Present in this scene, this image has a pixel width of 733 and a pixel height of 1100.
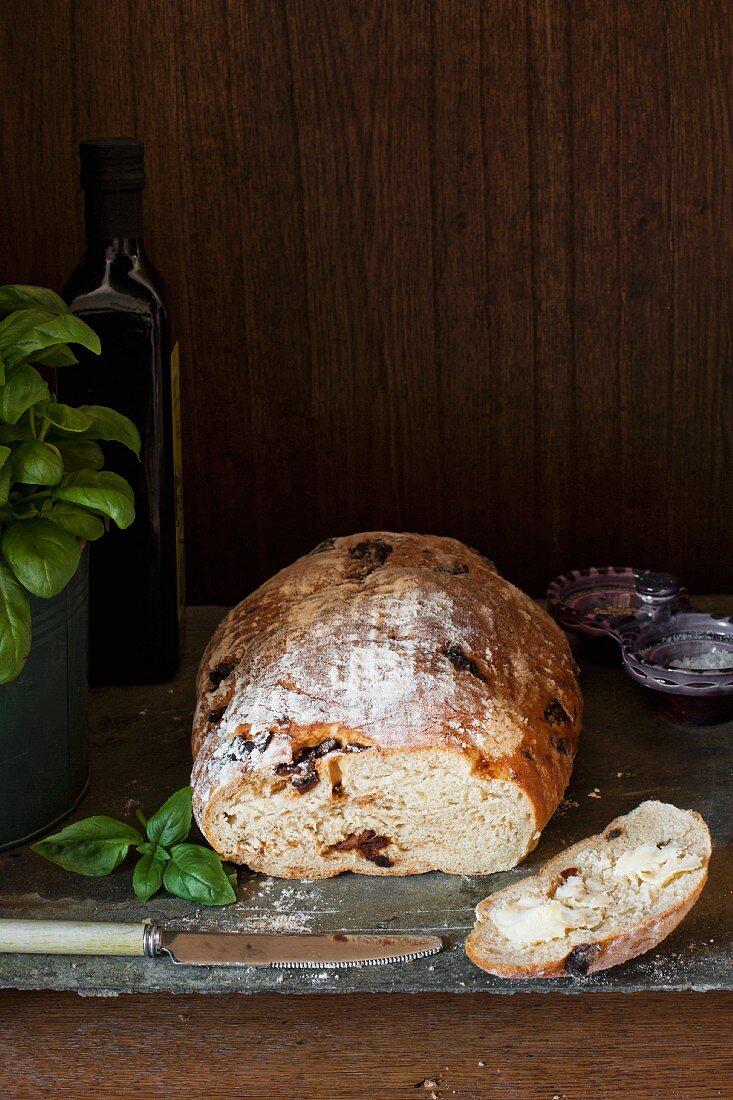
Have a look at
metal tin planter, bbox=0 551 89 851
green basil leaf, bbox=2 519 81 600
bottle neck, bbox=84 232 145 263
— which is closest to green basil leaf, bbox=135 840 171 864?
metal tin planter, bbox=0 551 89 851

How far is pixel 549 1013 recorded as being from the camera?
1.04 m

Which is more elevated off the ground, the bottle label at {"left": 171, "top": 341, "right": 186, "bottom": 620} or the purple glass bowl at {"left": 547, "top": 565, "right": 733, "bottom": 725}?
the bottle label at {"left": 171, "top": 341, "right": 186, "bottom": 620}

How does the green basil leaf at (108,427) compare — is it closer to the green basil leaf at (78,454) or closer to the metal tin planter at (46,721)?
the green basil leaf at (78,454)

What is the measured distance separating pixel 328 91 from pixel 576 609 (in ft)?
2.28

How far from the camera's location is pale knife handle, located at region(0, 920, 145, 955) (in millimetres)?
1029

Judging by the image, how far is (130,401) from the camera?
53.4 inches

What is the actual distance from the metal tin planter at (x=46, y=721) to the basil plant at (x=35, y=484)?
0.07 meters

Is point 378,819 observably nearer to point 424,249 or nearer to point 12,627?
point 12,627

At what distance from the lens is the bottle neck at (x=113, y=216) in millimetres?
1282

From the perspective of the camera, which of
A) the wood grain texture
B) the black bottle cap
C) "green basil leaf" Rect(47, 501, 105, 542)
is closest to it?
the wood grain texture

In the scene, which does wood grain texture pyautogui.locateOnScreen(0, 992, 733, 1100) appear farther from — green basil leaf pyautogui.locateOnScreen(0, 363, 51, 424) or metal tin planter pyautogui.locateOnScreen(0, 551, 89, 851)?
green basil leaf pyautogui.locateOnScreen(0, 363, 51, 424)

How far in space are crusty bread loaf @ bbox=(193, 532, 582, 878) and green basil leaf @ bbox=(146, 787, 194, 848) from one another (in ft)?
0.06

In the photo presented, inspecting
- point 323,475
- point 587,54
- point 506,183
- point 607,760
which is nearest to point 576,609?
point 607,760

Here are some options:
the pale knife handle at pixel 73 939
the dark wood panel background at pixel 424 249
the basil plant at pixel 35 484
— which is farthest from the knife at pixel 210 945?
the dark wood panel background at pixel 424 249
